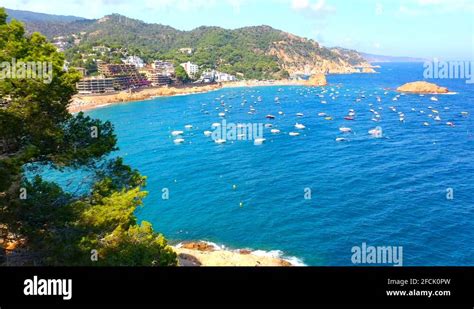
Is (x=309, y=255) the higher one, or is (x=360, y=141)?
(x=360, y=141)

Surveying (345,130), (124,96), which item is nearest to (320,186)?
(345,130)

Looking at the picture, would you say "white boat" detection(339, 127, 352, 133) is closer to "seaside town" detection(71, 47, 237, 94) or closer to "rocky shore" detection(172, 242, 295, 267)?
"rocky shore" detection(172, 242, 295, 267)

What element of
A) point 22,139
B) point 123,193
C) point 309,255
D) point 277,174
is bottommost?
point 309,255

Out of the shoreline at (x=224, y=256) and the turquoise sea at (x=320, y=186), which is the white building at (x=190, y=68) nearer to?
the turquoise sea at (x=320, y=186)
